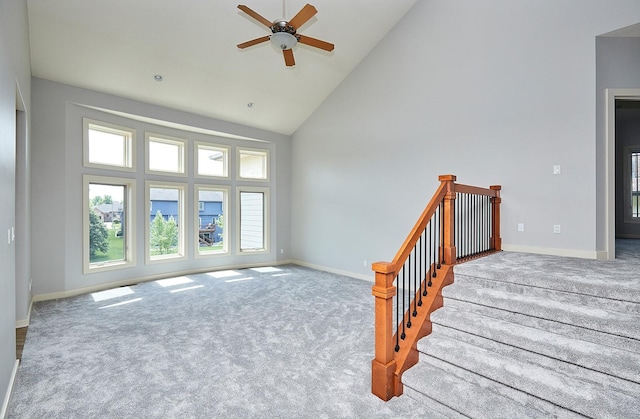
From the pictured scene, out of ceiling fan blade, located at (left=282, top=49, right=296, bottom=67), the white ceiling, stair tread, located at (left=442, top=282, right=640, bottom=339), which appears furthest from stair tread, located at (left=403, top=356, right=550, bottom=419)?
the white ceiling

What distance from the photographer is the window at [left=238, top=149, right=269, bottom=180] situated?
7.79 metres

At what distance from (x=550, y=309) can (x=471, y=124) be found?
3.13m

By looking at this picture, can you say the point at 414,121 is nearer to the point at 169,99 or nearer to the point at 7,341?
the point at 169,99

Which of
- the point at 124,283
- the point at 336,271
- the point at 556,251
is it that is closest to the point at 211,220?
the point at 124,283

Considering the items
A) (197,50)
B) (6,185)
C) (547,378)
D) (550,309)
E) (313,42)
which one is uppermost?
(197,50)

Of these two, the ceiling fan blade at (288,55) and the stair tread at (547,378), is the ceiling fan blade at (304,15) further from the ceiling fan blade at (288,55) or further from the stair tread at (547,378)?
the stair tread at (547,378)

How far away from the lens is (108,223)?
227 inches

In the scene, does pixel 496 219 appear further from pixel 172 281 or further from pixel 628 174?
pixel 172 281

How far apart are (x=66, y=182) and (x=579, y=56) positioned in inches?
294

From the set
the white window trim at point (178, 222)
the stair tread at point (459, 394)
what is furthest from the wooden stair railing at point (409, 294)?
the white window trim at point (178, 222)

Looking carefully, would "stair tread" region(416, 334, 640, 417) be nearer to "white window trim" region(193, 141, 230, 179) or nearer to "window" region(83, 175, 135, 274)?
"window" region(83, 175, 135, 274)

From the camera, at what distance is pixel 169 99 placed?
5867 mm

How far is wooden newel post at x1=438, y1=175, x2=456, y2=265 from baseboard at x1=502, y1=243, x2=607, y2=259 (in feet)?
5.65

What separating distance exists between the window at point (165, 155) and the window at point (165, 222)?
318 millimetres
